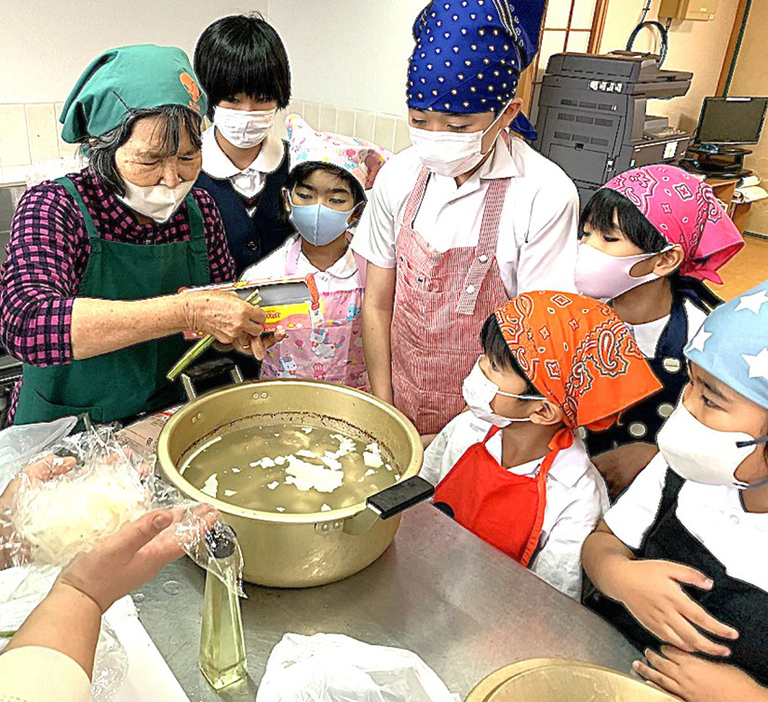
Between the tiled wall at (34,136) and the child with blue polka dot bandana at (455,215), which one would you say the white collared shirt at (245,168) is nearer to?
the child with blue polka dot bandana at (455,215)

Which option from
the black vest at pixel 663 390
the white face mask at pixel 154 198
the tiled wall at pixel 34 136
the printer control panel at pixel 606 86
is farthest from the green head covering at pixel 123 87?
the printer control panel at pixel 606 86

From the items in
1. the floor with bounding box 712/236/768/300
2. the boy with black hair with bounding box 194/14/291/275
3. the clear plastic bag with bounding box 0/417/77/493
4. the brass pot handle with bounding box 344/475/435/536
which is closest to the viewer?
the brass pot handle with bounding box 344/475/435/536

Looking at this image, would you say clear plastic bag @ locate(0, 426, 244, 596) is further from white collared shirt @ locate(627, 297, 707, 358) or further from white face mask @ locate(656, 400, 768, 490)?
white collared shirt @ locate(627, 297, 707, 358)

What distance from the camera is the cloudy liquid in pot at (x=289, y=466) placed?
1021mm

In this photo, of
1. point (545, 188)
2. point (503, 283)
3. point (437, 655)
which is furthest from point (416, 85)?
point (437, 655)

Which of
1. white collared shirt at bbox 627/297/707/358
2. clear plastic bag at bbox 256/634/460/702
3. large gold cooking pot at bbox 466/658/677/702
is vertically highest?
white collared shirt at bbox 627/297/707/358

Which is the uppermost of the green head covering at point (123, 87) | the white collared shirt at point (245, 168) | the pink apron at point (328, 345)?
the green head covering at point (123, 87)

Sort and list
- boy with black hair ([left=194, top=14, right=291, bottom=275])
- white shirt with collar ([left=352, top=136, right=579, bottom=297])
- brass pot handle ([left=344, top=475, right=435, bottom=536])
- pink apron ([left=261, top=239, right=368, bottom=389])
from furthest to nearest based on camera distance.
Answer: pink apron ([left=261, top=239, right=368, bottom=389]), boy with black hair ([left=194, top=14, right=291, bottom=275]), white shirt with collar ([left=352, top=136, right=579, bottom=297]), brass pot handle ([left=344, top=475, right=435, bottom=536])

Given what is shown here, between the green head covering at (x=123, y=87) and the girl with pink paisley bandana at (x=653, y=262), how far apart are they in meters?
0.95

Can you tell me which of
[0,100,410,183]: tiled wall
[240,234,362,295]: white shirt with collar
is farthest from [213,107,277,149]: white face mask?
[0,100,410,183]: tiled wall

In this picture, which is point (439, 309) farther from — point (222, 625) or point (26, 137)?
point (26, 137)

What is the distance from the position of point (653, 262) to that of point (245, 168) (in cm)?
109

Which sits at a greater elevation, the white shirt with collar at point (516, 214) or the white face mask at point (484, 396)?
the white shirt with collar at point (516, 214)

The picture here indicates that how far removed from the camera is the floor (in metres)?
4.66
